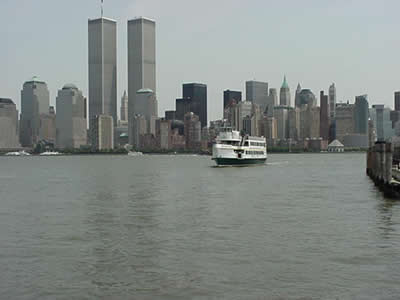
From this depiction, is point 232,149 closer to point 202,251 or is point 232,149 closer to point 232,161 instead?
point 232,161

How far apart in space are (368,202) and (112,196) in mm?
28599

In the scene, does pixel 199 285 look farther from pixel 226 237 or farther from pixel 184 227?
pixel 184 227

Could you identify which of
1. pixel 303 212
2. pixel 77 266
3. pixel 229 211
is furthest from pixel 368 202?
pixel 77 266

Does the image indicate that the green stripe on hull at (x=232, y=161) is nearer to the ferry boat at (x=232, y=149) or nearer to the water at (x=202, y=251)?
the ferry boat at (x=232, y=149)

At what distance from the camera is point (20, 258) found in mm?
30234

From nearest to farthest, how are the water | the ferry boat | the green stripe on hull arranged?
the water, the ferry boat, the green stripe on hull

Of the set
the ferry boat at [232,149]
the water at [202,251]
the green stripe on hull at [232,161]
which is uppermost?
the ferry boat at [232,149]

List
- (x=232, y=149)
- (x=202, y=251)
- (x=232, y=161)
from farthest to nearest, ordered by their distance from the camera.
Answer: (x=232, y=161) < (x=232, y=149) < (x=202, y=251)

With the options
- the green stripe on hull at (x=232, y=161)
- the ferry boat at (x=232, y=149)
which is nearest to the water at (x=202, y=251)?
the ferry boat at (x=232, y=149)

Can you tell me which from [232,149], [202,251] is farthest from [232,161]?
[202,251]

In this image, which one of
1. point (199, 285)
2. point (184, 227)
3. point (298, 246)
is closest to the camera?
point (199, 285)

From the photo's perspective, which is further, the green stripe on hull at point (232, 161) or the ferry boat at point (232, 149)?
the green stripe on hull at point (232, 161)

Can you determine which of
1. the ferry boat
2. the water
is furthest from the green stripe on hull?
the water

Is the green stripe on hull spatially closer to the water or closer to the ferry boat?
the ferry boat
